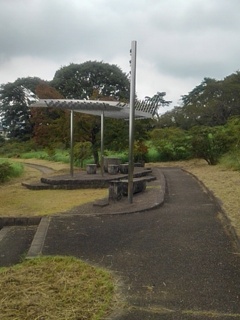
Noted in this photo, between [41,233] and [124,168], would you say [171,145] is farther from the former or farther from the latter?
[41,233]

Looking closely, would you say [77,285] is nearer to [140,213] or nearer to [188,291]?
[188,291]

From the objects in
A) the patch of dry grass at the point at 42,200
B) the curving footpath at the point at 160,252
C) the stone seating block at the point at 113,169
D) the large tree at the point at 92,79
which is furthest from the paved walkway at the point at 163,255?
the large tree at the point at 92,79

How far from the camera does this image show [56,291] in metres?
2.94

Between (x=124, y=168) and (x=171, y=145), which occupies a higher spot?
(x=171, y=145)

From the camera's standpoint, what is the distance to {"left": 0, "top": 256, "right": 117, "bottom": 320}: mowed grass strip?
8.50 feet

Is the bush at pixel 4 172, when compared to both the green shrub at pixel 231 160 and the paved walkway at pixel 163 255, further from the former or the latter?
the green shrub at pixel 231 160

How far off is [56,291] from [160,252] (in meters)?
1.47

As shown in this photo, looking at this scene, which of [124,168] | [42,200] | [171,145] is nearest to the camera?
[42,200]

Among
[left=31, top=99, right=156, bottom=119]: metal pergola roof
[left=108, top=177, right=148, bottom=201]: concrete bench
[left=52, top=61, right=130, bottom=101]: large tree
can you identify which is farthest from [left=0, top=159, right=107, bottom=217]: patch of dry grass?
[left=52, top=61, right=130, bottom=101]: large tree

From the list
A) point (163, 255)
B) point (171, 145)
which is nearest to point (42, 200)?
point (163, 255)

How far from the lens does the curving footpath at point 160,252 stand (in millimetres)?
2770

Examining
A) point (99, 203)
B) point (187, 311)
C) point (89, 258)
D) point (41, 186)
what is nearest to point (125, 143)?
point (41, 186)

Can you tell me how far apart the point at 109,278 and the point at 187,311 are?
84 cm

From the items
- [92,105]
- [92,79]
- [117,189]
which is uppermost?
[92,79]
